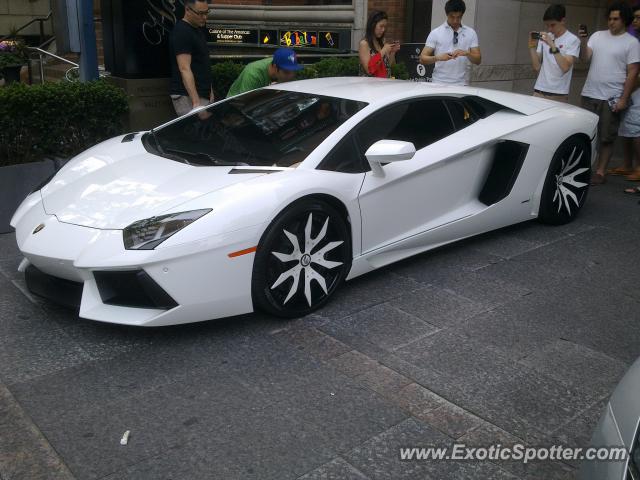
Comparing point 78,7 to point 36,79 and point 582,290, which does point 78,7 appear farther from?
point 36,79

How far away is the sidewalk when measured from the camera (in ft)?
10.1

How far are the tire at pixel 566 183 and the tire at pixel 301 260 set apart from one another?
231 cm

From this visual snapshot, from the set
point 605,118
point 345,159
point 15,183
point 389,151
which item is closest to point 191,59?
point 15,183

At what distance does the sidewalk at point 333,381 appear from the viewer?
10.1ft

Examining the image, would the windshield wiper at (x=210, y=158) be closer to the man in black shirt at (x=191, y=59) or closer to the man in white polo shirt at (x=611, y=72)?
the man in black shirt at (x=191, y=59)

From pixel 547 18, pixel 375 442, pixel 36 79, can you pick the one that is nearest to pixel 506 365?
pixel 375 442

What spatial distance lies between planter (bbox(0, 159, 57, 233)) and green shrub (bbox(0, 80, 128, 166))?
0.19 m

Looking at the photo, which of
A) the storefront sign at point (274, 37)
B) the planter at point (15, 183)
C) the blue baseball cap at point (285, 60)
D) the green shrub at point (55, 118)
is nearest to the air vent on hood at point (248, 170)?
the blue baseball cap at point (285, 60)

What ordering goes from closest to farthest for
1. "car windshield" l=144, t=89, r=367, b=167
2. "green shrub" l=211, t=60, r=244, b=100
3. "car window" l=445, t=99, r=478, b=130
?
1. "car windshield" l=144, t=89, r=367, b=167
2. "car window" l=445, t=99, r=478, b=130
3. "green shrub" l=211, t=60, r=244, b=100

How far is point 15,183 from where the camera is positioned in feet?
20.3

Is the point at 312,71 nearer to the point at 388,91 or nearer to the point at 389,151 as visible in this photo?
the point at 388,91

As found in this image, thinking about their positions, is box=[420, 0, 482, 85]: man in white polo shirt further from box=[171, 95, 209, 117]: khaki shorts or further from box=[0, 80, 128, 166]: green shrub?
box=[0, 80, 128, 166]: green shrub

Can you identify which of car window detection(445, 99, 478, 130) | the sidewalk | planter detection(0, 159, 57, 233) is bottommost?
the sidewalk

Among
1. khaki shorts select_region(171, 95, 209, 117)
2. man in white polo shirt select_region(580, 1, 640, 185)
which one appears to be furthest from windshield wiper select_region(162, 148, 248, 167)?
man in white polo shirt select_region(580, 1, 640, 185)
